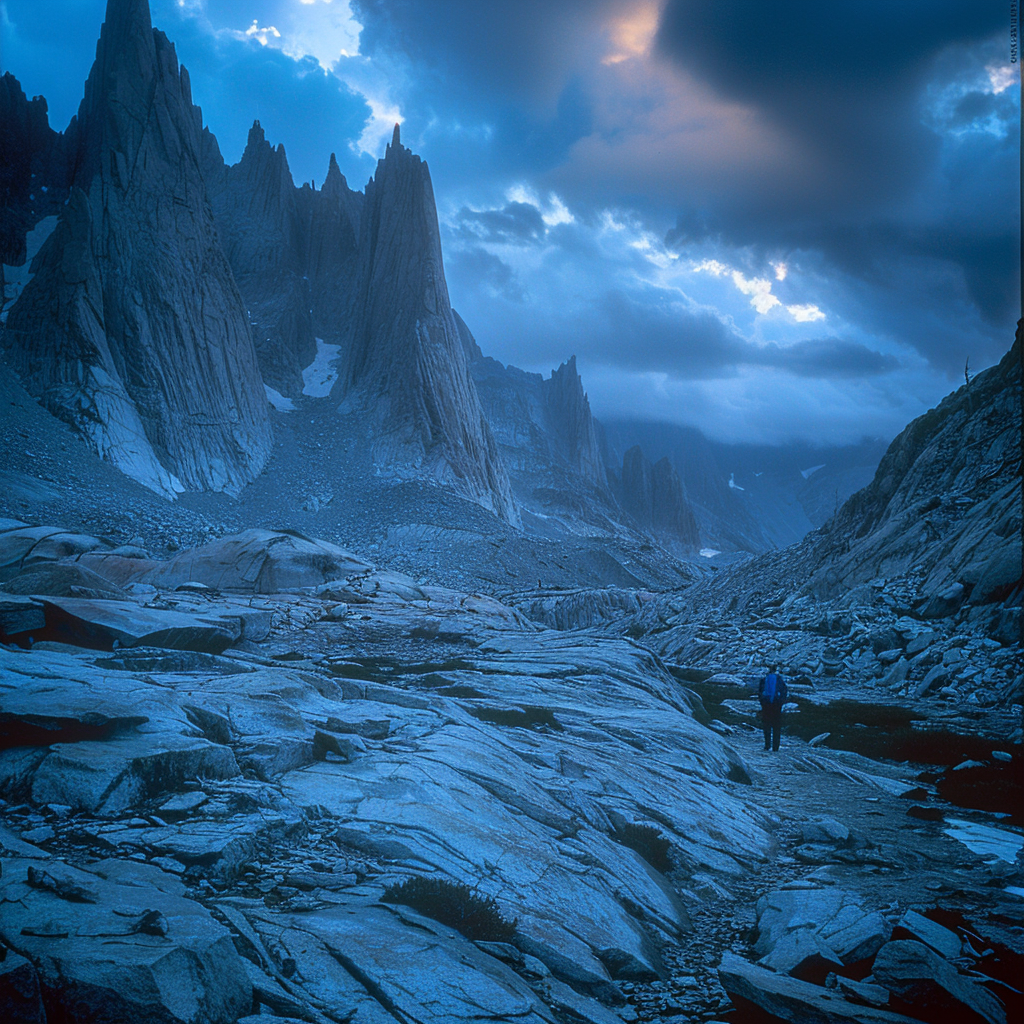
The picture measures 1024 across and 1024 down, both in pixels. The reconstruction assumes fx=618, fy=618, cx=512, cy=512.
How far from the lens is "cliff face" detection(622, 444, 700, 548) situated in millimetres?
170000

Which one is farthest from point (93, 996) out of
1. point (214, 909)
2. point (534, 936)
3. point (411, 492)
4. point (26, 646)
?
point (411, 492)

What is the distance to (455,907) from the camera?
520 centimetres

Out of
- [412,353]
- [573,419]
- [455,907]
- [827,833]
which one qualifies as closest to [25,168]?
[412,353]

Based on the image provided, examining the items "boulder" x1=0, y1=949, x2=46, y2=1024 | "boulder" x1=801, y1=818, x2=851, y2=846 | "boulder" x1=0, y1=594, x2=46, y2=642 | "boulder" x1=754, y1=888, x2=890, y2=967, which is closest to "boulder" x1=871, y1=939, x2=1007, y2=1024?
"boulder" x1=754, y1=888, x2=890, y2=967

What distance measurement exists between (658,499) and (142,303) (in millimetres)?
137026

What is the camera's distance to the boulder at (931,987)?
4.89m

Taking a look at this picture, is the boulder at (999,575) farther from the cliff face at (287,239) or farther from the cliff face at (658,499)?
the cliff face at (658,499)

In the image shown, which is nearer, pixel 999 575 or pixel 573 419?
pixel 999 575

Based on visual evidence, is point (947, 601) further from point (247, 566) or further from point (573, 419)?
point (573, 419)

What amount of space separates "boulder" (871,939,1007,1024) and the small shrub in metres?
3.27

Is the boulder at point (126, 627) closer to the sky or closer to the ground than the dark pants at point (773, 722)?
closer to the sky

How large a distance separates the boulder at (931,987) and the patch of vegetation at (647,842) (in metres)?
2.74

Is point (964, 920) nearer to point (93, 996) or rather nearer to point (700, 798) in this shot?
point (700, 798)

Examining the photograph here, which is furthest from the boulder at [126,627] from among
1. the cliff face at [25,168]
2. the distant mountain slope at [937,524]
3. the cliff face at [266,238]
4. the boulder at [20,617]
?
the cliff face at [266,238]
